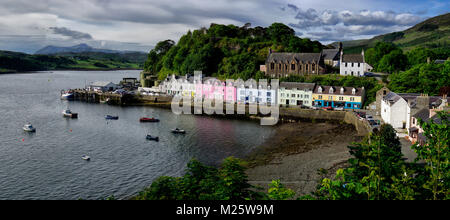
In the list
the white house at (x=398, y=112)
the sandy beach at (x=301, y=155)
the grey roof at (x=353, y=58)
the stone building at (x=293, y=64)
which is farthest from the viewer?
the stone building at (x=293, y=64)

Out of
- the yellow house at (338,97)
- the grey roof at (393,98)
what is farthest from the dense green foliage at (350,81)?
the grey roof at (393,98)

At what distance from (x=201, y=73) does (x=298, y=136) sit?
40091 millimetres

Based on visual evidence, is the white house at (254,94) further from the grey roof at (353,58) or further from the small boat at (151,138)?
the small boat at (151,138)

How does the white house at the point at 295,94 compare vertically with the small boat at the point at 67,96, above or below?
above

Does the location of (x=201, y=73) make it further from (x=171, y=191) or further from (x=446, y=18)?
(x=446, y=18)

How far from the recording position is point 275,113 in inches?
2094

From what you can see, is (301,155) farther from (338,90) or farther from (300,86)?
(300,86)

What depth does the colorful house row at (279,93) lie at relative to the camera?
52.0 metres

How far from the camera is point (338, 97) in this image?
52.3 m

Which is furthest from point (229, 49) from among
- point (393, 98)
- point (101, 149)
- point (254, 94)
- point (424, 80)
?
point (101, 149)

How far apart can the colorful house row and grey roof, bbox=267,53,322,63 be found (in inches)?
385

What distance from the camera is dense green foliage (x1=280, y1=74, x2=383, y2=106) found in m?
52.3

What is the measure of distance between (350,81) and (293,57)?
14.3 metres

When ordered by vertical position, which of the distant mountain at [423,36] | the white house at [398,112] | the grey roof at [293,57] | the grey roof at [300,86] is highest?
the distant mountain at [423,36]
